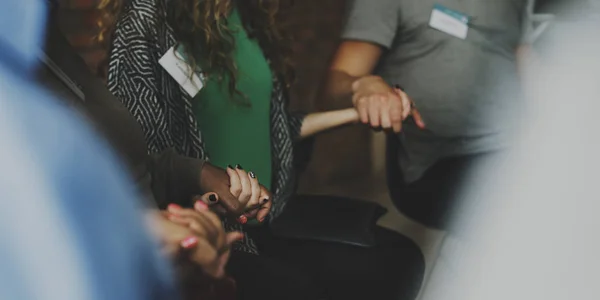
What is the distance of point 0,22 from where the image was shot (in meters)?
0.27

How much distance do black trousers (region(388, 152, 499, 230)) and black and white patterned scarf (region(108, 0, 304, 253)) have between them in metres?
0.42

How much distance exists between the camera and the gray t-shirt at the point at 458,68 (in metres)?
0.81

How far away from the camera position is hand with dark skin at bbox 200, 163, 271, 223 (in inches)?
15.2

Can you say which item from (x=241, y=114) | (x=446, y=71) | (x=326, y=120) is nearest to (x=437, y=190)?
(x=446, y=71)

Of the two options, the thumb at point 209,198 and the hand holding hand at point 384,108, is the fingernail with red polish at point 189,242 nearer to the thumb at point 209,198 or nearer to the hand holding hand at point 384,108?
the thumb at point 209,198

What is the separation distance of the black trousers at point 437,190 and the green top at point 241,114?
327 mm

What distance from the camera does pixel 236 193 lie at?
1.30ft

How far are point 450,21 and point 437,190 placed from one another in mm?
211

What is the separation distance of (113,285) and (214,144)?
0.52 feet

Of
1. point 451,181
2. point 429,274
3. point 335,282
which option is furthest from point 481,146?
point 335,282

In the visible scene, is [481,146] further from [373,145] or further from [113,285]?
[113,285]

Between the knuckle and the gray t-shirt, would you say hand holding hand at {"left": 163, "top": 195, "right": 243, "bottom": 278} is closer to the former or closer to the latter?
the knuckle

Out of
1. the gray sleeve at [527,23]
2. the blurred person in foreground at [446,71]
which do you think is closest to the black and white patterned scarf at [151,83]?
the blurred person in foreground at [446,71]

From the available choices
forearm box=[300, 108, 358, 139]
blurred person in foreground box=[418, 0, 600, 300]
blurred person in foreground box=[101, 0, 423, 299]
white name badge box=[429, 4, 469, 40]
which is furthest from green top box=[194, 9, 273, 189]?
white name badge box=[429, 4, 469, 40]
